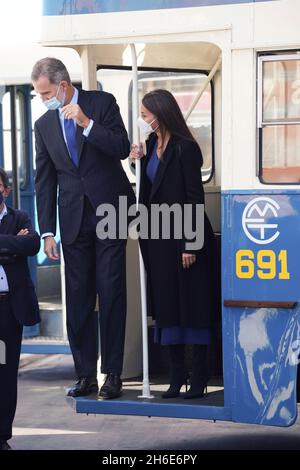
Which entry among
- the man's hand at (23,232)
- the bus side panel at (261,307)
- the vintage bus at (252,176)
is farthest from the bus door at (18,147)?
the bus side panel at (261,307)

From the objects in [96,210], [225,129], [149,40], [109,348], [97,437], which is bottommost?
[97,437]

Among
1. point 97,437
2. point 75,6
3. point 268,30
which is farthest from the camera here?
point 97,437

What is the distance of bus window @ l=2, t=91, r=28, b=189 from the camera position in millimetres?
10195

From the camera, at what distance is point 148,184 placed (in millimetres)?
6379

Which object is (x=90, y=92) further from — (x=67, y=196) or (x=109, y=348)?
(x=109, y=348)

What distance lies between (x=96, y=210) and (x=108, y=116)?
549mm

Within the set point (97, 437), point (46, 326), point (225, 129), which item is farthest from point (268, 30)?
point (46, 326)

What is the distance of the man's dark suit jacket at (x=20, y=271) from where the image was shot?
655 centimetres

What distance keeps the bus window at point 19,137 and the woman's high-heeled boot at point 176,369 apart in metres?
4.30

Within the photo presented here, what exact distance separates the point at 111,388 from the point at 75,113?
1.61 m

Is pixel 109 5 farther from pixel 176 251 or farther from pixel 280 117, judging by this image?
pixel 176 251

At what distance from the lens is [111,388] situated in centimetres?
633

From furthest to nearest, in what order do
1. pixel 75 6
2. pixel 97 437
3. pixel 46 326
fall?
1. pixel 46 326
2. pixel 97 437
3. pixel 75 6

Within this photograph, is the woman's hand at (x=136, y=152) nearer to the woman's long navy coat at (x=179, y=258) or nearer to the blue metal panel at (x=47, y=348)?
the woman's long navy coat at (x=179, y=258)
